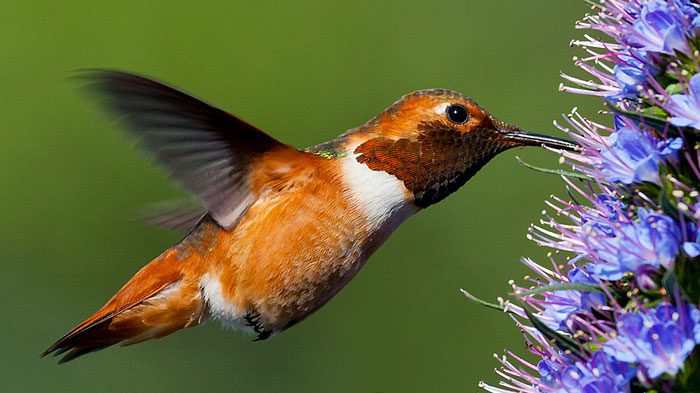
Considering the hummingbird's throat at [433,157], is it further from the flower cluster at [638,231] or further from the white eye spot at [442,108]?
the flower cluster at [638,231]

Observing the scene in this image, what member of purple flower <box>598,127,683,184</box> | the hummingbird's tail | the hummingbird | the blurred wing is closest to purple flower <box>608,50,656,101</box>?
purple flower <box>598,127,683,184</box>

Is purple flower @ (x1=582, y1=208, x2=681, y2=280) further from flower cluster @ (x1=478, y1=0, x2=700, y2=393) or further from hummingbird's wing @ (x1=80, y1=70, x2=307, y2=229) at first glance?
hummingbird's wing @ (x1=80, y1=70, x2=307, y2=229)

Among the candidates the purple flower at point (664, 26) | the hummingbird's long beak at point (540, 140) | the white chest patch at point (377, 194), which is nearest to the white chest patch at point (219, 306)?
the white chest patch at point (377, 194)

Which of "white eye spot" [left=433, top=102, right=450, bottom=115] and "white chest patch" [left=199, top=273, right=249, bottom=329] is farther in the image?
"white chest patch" [left=199, top=273, right=249, bottom=329]

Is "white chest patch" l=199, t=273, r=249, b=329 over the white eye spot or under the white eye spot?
under

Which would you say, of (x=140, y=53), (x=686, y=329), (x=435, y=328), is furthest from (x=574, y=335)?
(x=140, y=53)

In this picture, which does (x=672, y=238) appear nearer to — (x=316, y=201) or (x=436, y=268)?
(x=316, y=201)

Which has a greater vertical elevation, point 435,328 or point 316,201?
point 316,201
